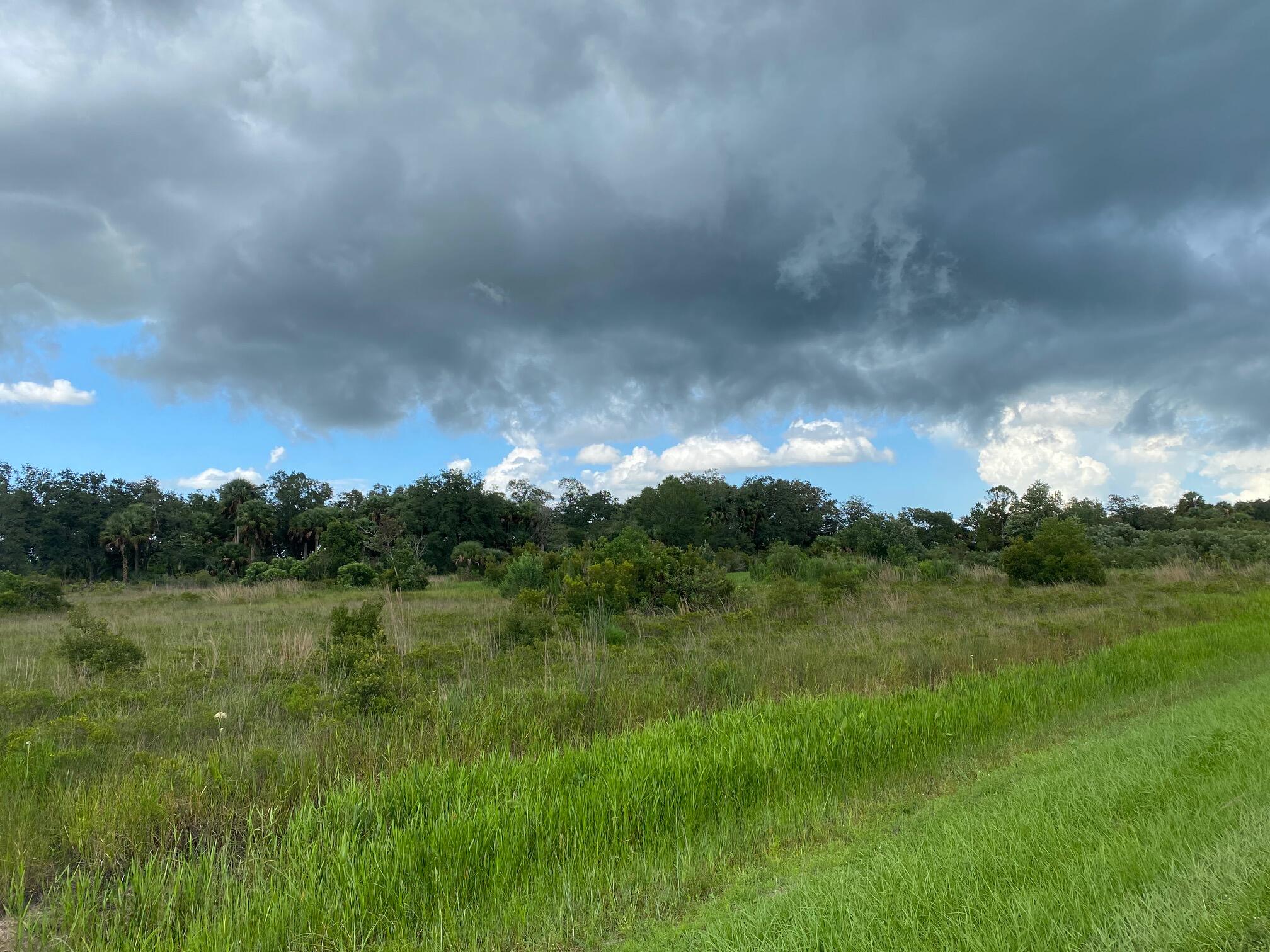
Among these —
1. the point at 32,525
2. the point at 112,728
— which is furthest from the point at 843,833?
the point at 32,525

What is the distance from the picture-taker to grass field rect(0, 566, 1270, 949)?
3389 mm

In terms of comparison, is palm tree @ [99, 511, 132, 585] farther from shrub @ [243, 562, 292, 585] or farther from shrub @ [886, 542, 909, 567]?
shrub @ [886, 542, 909, 567]

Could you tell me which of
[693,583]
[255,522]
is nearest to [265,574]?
[255,522]

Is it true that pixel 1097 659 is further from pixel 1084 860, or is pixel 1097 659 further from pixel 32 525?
pixel 32 525

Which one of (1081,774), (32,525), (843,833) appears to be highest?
(32,525)

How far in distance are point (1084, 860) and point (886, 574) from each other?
84.1 ft

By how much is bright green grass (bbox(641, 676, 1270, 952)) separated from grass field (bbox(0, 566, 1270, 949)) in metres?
0.02

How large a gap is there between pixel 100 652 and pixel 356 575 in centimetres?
2367

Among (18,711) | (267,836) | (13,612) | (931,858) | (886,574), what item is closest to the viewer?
(931,858)

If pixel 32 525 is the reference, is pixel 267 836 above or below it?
below

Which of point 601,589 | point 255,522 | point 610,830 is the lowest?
point 610,830

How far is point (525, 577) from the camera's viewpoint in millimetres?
22078

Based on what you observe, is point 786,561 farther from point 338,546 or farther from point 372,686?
point 338,546

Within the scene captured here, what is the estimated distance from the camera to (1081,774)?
4.76 m
